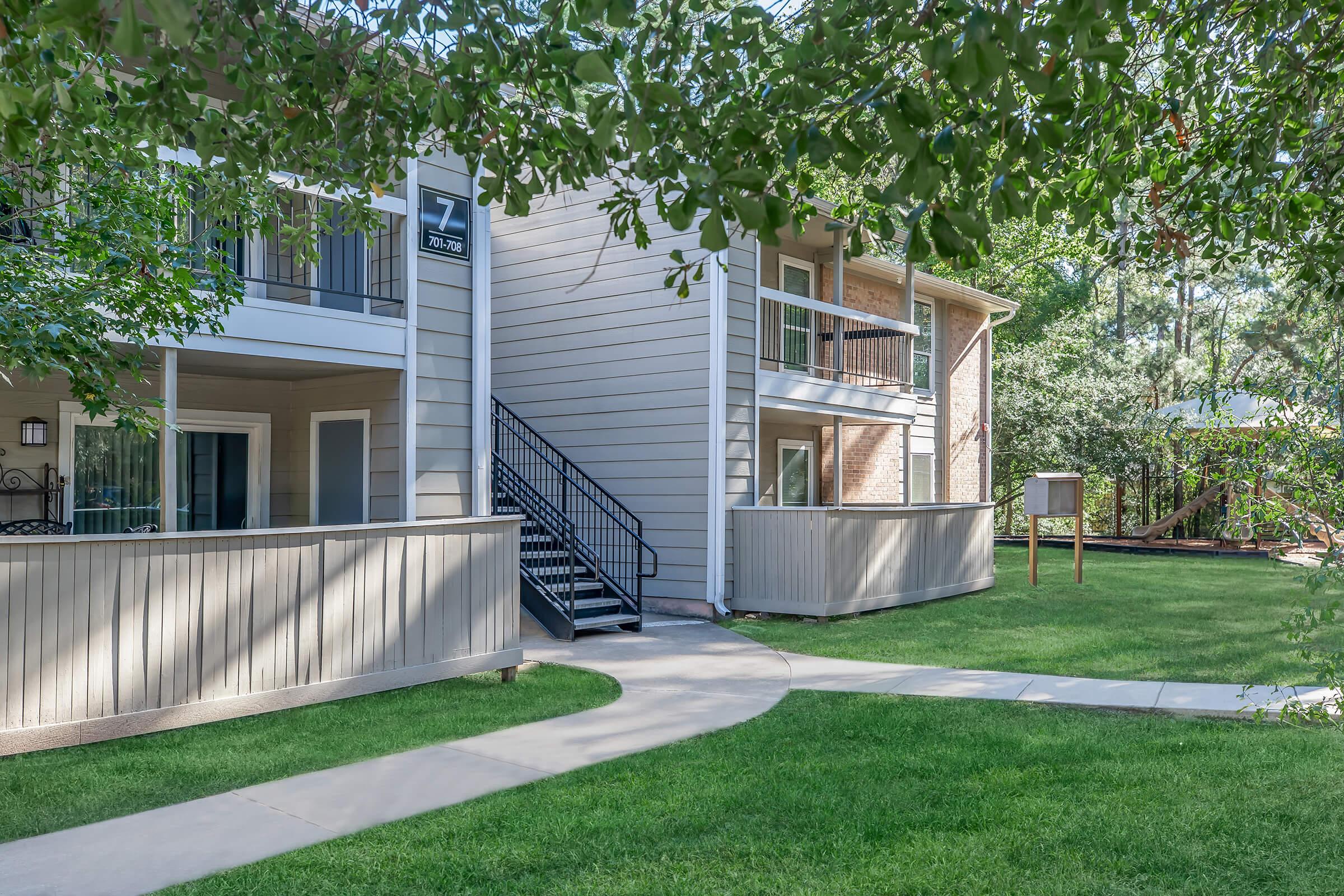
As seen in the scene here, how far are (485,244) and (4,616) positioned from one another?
5.75 meters

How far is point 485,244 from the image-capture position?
9.88 meters

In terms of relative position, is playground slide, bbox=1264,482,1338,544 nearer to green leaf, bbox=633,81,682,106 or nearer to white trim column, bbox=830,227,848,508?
green leaf, bbox=633,81,682,106

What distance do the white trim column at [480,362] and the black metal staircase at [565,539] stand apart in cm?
86

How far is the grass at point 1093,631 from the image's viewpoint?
853cm

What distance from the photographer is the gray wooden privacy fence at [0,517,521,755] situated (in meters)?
5.30

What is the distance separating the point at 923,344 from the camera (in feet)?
65.4

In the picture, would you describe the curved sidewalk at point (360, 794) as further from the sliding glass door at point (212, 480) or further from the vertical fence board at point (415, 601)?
the sliding glass door at point (212, 480)

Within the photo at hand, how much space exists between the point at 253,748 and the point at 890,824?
145 inches

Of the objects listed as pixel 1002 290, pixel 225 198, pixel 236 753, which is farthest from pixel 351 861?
pixel 1002 290

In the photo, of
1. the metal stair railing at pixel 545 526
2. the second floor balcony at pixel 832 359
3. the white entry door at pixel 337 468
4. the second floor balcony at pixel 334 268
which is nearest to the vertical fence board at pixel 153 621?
the second floor balcony at pixel 334 268

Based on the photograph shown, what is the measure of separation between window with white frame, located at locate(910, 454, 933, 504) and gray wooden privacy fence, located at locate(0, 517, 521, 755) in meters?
13.0

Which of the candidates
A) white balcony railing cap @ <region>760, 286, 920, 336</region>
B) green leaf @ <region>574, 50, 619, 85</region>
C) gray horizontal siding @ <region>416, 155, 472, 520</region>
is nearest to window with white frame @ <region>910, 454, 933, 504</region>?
white balcony railing cap @ <region>760, 286, 920, 336</region>

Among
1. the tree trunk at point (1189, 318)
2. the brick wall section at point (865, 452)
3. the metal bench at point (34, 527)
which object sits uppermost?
the tree trunk at point (1189, 318)

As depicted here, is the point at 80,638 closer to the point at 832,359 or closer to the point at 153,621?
the point at 153,621
